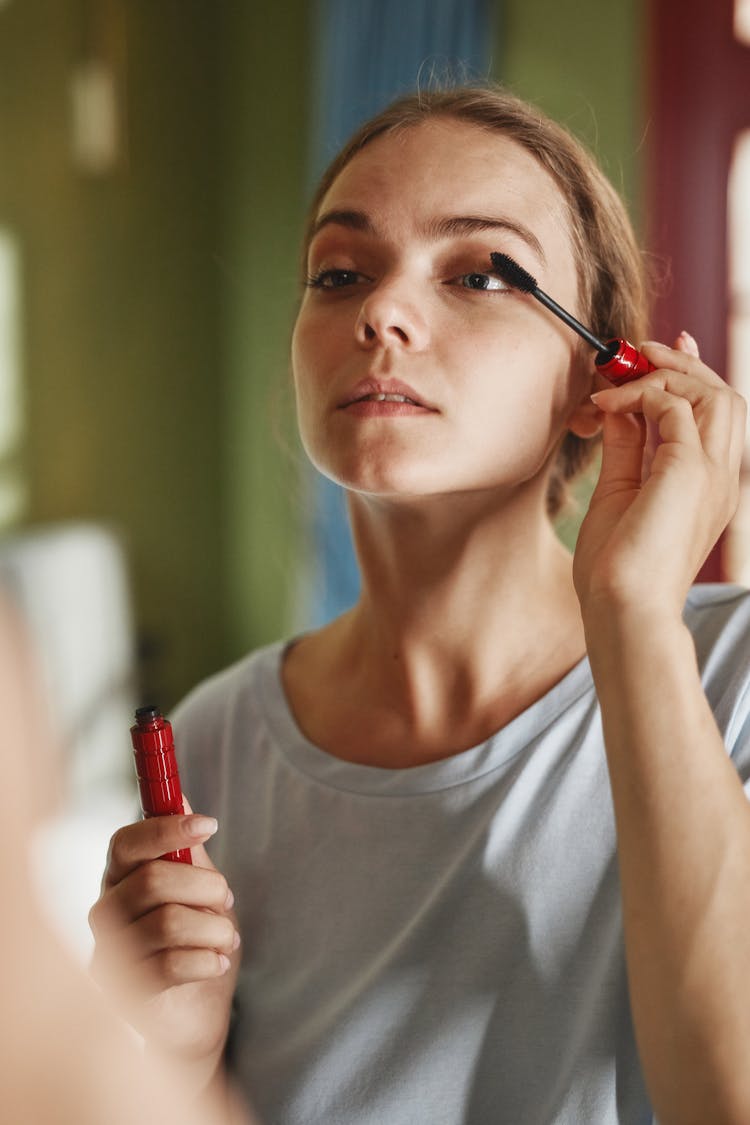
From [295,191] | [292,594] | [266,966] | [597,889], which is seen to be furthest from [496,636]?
[295,191]

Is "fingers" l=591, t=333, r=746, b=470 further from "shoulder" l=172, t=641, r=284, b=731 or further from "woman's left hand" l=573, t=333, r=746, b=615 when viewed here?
"shoulder" l=172, t=641, r=284, b=731

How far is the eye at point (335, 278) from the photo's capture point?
3.17 ft

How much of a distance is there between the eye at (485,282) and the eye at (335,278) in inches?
3.9

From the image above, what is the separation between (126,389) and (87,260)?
1.33 ft

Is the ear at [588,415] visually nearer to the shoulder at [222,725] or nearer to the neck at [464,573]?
the neck at [464,573]

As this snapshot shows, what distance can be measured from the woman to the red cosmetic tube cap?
0.08 ft

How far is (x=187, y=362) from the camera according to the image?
3.63 m

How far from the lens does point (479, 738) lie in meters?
0.95

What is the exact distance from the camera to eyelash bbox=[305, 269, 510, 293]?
2.97 ft

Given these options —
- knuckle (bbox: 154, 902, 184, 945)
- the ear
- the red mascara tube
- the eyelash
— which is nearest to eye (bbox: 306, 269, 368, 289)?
A: the eyelash

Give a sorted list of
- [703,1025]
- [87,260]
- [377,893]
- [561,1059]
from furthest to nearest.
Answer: [87,260] < [377,893] < [561,1059] < [703,1025]

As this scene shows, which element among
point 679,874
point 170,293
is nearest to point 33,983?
point 679,874

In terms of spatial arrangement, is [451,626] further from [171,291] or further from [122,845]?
[171,291]

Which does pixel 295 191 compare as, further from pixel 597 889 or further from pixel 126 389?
pixel 597 889
